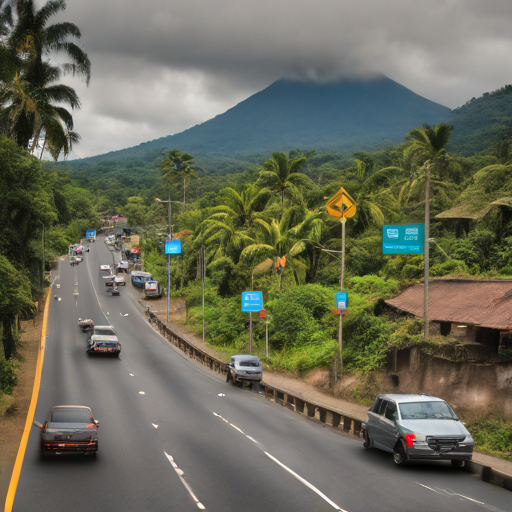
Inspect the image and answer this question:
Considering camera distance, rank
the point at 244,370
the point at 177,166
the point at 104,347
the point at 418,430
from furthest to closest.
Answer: the point at 177,166, the point at 104,347, the point at 244,370, the point at 418,430

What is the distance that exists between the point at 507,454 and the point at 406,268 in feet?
61.7

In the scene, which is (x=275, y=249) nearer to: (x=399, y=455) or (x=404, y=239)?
(x=404, y=239)

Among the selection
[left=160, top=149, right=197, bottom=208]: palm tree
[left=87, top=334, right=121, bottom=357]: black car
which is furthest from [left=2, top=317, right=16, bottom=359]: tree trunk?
[left=160, top=149, right=197, bottom=208]: palm tree

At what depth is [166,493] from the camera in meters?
12.8

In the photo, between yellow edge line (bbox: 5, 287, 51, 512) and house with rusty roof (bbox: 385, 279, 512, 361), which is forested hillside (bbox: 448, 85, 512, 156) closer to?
house with rusty roof (bbox: 385, 279, 512, 361)

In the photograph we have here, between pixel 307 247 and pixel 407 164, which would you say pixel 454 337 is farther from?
pixel 407 164

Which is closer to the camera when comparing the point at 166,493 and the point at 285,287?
the point at 166,493

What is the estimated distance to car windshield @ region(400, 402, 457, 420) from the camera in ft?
48.8

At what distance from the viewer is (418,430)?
1404 centimetres

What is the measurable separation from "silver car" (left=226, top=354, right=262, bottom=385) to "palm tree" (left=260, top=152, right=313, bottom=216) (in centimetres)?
2440

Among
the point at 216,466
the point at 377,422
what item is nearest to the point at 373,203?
the point at 377,422

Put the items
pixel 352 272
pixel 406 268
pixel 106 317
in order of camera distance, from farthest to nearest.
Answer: pixel 106 317, pixel 352 272, pixel 406 268

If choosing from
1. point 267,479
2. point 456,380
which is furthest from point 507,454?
point 267,479

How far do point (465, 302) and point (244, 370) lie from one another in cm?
1355
